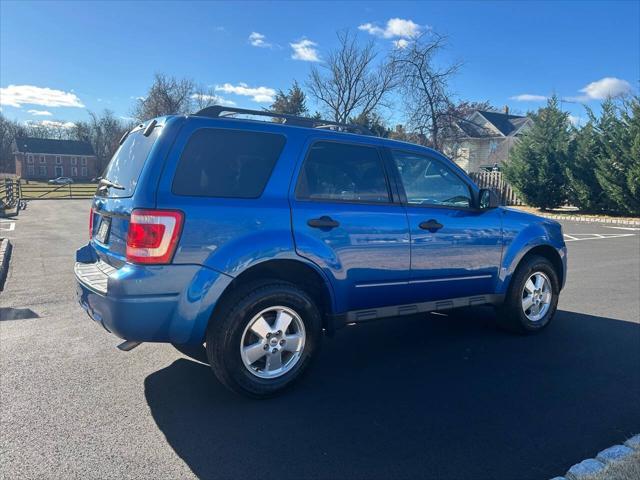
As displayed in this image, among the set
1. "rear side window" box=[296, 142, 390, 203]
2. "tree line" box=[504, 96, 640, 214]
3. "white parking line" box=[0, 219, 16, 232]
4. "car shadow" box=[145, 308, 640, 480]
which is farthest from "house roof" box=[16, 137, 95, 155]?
"rear side window" box=[296, 142, 390, 203]

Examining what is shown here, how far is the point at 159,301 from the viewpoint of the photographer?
10.1 feet

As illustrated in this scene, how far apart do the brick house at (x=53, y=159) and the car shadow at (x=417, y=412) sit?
296ft

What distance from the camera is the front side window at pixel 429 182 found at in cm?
424

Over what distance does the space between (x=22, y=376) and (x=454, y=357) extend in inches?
141

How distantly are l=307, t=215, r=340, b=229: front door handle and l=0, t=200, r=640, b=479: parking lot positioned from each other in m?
1.22

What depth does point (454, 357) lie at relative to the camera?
4379 mm

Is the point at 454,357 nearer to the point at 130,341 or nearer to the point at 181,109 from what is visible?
the point at 130,341

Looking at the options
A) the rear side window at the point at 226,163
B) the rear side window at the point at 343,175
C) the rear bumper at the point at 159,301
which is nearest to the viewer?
the rear bumper at the point at 159,301

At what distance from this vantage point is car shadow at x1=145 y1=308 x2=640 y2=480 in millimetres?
2738

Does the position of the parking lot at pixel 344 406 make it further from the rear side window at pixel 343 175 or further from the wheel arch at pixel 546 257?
the rear side window at pixel 343 175

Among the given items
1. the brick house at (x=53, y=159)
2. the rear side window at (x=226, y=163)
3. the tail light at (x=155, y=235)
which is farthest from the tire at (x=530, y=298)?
the brick house at (x=53, y=159)

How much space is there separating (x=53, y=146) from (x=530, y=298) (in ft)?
321

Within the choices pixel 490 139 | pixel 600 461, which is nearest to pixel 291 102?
pixel 490 139

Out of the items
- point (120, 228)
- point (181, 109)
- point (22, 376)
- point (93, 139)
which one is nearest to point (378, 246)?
point (120, 228)
